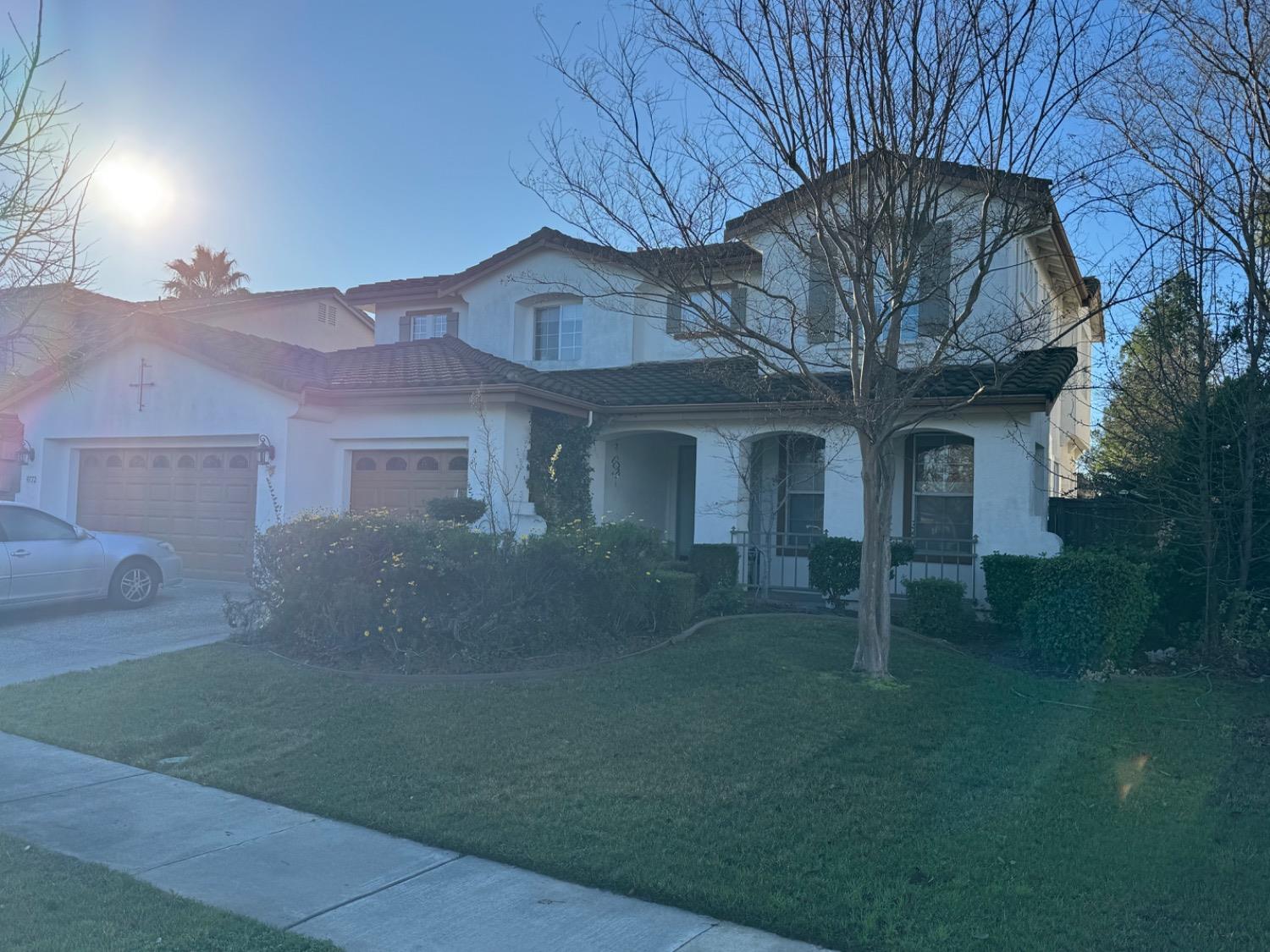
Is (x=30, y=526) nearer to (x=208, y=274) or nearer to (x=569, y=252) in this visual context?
(x=569, y=252)

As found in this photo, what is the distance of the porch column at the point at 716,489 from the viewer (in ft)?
50.0

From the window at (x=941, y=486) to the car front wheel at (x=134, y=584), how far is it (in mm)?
10754

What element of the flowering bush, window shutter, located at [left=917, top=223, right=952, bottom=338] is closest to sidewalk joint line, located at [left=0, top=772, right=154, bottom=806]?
the flowering bush

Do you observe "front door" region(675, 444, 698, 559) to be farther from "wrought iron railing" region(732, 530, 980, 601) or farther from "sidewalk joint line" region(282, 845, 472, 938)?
"sidewalk joint line" region(282, 845, 472, 938)

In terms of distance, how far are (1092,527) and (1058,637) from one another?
200 inches

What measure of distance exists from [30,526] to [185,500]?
4.42 meters

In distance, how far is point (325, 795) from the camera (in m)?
6.20

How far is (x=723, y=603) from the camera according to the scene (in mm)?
12250

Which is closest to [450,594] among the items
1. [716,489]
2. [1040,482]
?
[716,489]

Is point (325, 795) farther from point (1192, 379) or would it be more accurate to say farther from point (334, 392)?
point (334, 392)

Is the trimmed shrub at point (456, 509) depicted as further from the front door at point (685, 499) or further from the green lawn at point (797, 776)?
the front door at point (685, 499)

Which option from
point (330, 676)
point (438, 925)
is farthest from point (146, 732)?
point (438, 925)

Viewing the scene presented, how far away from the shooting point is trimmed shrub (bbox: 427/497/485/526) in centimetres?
1328

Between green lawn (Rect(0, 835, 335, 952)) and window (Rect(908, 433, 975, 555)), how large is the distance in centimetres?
1156
